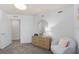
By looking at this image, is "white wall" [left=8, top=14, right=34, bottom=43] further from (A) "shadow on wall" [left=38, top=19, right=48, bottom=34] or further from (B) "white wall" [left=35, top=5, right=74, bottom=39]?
(B) "white wall" [left=35, top=5, right=74, bottom=39]

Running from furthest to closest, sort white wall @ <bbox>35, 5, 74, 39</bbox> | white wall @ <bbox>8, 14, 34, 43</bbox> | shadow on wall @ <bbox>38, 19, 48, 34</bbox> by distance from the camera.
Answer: white wall @ <bbox>8, 14, 34, 43</bbox>, shadow on wall @ <bbox>38, 19, 48, 34</bbox>, white wall @ <bbox>35, 5, 74, 39</bbox>

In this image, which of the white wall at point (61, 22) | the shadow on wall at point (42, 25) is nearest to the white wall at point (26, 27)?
the shadow on wall at point (42, 25)

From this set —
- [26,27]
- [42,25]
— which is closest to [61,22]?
[42,25]

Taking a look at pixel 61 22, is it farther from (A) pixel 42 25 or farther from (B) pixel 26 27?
(B) pixel 26 27

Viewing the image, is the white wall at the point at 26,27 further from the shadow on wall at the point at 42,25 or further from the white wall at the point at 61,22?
the white wall at the point at 61,22

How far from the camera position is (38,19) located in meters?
7.74

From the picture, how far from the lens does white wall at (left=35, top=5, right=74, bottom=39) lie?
4.78 meters

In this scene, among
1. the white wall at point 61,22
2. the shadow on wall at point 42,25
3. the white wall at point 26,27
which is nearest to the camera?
the white wall at point 61,22

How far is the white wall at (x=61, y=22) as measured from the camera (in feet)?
15.7

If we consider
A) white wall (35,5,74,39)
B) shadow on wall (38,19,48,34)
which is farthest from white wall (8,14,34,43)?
white wall (35,5,74,39)

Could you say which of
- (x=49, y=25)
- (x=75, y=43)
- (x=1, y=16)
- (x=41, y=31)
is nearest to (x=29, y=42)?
(x=41, y=31)

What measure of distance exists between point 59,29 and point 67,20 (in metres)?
0.80

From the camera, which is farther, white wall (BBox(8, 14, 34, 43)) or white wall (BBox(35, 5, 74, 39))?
white wall (BBox(8, 14, 34, 43))

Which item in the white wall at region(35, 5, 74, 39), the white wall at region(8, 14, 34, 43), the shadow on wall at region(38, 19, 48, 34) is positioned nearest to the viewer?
the white wall at region(35, 5, 74, 39)
